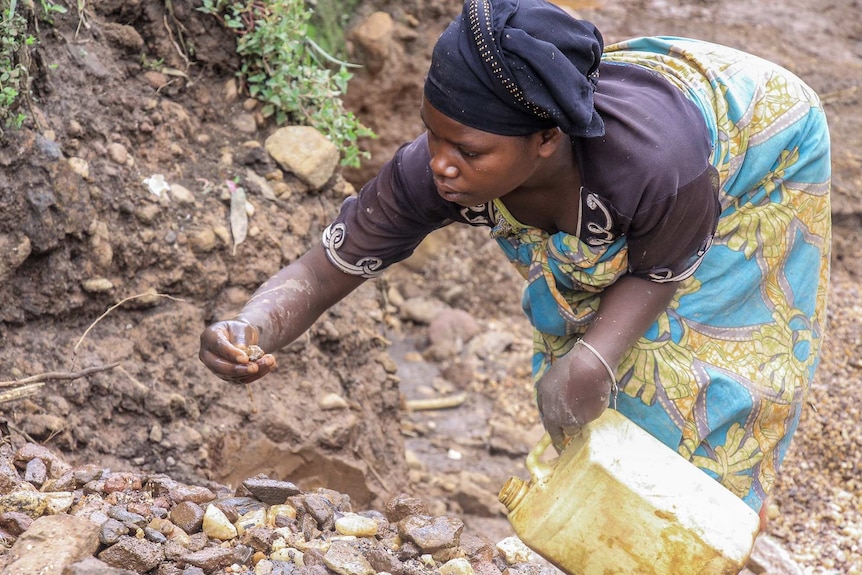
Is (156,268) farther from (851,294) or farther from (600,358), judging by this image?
(851,294)

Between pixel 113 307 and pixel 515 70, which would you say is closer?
pixel 515 70

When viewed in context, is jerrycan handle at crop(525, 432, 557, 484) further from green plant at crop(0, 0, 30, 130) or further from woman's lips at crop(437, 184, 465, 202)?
green plant at crop(0, 0, 30, 130)

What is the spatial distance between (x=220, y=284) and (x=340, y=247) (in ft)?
3.40

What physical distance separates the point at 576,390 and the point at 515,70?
73 centimetres

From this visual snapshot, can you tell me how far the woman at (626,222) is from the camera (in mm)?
1838

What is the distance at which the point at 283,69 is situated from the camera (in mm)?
3592

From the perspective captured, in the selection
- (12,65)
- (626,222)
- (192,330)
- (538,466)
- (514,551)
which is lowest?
(192,330)

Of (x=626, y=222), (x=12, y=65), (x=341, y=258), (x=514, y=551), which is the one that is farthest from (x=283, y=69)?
(x=514, y=551)

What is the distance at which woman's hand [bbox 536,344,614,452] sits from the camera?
6.86 ft

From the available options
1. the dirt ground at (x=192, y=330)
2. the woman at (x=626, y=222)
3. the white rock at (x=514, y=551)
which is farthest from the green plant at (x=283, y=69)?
the white rock at (x=514, y=551)

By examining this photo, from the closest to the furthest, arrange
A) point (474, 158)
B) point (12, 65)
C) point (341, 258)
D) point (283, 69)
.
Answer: point (474, 158) → point (341, 258) → point (12, 65) → point (283, 69)

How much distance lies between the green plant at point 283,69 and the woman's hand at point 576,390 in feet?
6.06

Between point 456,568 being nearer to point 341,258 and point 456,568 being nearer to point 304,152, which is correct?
point 341,258

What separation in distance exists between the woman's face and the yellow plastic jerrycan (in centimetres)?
64
